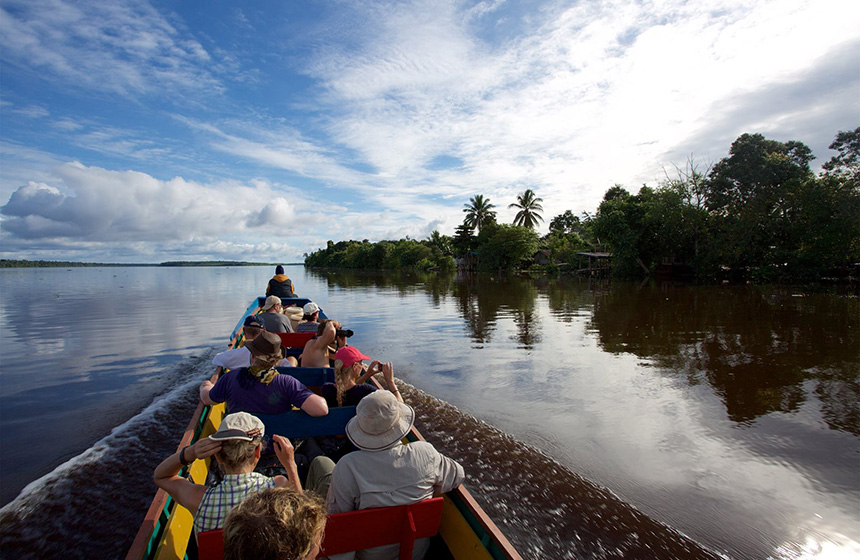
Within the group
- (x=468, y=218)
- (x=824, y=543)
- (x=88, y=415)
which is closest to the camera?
(x=824, y=543)

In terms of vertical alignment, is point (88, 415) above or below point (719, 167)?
below

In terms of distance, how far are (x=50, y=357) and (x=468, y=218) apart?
2271 inches

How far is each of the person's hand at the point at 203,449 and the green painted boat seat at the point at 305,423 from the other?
1.45m

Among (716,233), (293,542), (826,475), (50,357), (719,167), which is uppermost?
(719,167)

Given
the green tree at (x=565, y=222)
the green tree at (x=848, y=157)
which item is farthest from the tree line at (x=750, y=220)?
the green tree at (x=565, y=222)

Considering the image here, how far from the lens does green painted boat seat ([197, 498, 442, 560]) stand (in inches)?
92.2

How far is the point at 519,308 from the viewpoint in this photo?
64.4 ft

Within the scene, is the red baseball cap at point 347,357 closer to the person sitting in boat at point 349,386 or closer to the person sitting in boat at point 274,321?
the person sitting in boat at point 349,386

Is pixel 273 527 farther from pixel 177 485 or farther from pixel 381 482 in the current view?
pixel 177 485

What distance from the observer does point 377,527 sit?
2430 mm

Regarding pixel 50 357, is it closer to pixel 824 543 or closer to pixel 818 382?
pixel 824 543

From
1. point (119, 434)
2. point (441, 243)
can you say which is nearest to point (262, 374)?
point (119, 434)

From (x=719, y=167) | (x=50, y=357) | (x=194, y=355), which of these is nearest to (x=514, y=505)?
(x=194, y=355)

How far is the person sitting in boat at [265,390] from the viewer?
3.58 meters
